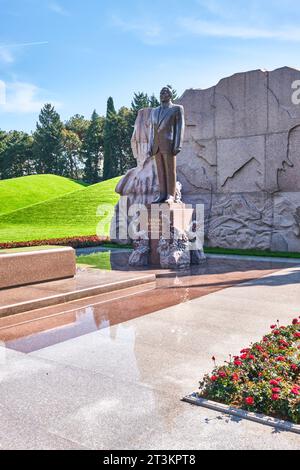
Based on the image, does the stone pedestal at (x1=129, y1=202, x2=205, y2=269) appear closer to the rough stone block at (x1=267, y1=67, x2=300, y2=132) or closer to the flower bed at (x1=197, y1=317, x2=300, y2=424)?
the rough stone block at (x1=267, y1=67, x2=300, y2=132)

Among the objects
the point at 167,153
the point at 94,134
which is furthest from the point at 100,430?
the point at 94,134

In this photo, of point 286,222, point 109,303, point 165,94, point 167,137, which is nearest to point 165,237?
point 167,137

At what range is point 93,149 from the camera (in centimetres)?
5244

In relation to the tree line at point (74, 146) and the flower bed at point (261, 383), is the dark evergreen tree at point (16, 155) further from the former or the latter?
the flower bed at point (261, 383)

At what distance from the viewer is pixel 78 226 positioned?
827 inches

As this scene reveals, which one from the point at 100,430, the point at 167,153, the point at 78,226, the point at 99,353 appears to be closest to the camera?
the point at 100,430

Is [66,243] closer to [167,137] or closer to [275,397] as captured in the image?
[167,137]

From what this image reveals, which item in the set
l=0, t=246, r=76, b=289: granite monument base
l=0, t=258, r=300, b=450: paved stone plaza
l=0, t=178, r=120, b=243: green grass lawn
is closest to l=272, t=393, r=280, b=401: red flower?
l=0, t=258, r=300, b=450: paved stone plaza

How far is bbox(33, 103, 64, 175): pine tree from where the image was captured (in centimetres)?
5388

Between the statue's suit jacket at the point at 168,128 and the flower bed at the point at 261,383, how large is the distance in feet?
20.4

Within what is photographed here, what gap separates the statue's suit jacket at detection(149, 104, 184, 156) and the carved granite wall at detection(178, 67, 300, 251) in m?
4.43
